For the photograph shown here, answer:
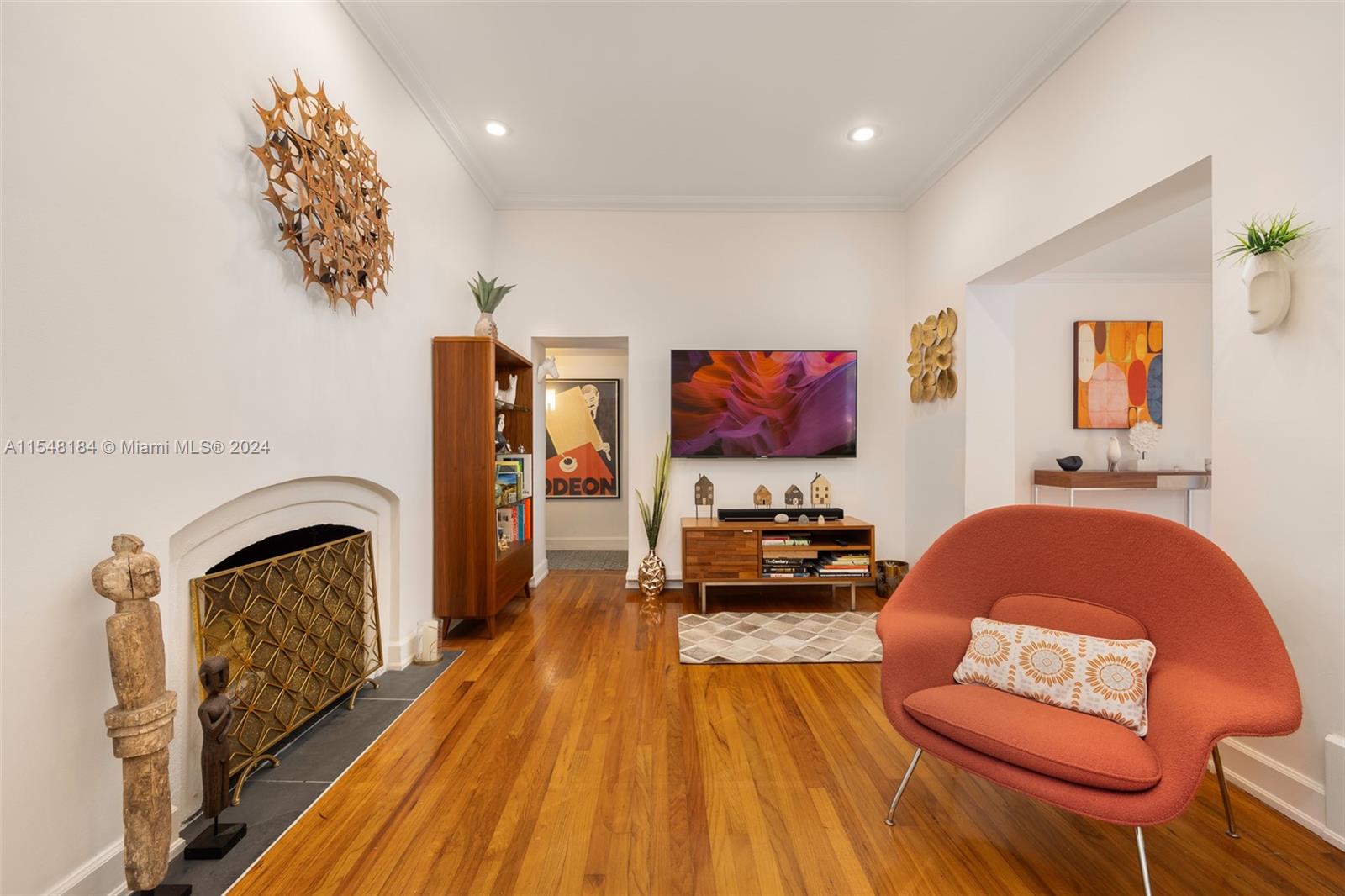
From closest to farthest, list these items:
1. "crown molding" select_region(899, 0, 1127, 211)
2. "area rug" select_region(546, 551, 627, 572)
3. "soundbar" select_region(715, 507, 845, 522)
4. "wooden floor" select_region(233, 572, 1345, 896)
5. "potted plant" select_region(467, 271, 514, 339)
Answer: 1. "wooden floor" select_region(233, 572, 1345, 896)
2. "crown molding" select_region(899, 0, 1127, 211)
3. "potted plant" select_region(467, 271, 514, 339)
4. "soundbar" select_region(715, 507, 845, 522)
5. "area rug" select_region(546, 551, 627, 572)

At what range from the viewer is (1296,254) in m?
1.59

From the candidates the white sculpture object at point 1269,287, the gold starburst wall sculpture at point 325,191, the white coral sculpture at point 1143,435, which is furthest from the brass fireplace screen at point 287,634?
the white coral sculpture at point 1143,435

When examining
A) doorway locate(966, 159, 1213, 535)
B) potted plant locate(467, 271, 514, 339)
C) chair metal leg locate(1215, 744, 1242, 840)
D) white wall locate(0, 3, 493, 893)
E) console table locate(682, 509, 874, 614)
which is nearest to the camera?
white wall locate(0, 3, 493, 893)

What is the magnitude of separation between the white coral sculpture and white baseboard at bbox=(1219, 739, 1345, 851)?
3.56 m

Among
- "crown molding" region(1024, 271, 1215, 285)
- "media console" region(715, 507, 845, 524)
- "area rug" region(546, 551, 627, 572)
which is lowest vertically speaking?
"area rug" region(546, 551, 627, 572)

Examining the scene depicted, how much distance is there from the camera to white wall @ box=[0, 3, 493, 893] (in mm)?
1102

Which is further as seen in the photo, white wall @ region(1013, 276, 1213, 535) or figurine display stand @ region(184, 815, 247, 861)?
white wall @ region(1013, 276, 1213, 535)

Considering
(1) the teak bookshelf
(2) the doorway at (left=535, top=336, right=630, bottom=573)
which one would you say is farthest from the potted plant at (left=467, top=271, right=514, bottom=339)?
(2) the doorway at (left=535, top=336, right=630, bottom=573)

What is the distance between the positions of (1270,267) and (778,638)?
255 cm

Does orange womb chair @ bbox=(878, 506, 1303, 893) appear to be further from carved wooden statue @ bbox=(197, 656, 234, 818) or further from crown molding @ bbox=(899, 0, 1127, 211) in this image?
crown molding @ bbox=(899, 0, 1127, 211)

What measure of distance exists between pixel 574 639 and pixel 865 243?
3.63 m

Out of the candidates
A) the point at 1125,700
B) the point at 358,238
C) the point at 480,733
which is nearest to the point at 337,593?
the point at 480,733

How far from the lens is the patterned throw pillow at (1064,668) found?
4.69 feet

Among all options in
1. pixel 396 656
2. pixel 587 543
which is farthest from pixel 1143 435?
pixel 396 656
